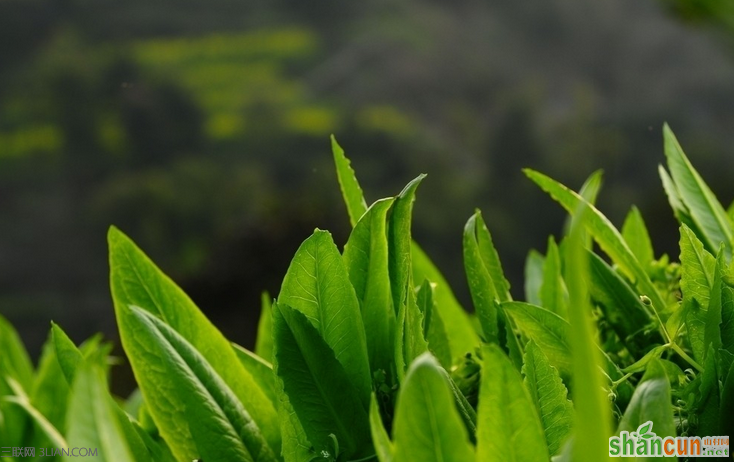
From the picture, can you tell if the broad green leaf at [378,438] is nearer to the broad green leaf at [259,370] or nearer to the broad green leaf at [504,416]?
the broad green leaf at [504,416]

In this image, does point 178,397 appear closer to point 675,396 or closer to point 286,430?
point 286,430

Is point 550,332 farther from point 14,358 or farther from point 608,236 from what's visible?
point 14,358

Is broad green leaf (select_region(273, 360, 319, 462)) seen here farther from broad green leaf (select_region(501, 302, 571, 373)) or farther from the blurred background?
the blurred background

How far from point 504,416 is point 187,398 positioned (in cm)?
21

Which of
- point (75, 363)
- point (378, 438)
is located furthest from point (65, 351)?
point (378, 438)

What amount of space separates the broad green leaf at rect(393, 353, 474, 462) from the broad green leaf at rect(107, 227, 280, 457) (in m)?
0.24

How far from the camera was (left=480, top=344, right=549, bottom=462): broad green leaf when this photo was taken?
1.13ft

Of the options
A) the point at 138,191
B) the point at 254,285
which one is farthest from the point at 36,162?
the point at 254,285

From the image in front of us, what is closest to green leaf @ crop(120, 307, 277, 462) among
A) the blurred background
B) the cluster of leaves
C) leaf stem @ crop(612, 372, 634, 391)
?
the cluster of leaves

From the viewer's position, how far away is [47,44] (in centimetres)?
638

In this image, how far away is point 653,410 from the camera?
355 millimetres

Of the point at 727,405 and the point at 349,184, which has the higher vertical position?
the point at 349,184

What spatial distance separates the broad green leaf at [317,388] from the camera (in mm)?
440

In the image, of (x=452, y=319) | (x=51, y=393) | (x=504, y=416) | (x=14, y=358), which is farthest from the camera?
(x=14, y=358)
